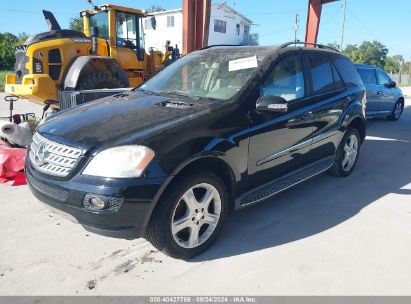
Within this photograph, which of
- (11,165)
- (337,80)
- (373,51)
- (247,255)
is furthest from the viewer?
(373,51)

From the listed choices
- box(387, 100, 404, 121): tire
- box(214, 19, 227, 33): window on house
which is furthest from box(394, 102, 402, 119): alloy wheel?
box(214, 19, 227, 33): window on house

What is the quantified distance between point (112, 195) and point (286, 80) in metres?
2.26

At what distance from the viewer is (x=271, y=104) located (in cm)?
323

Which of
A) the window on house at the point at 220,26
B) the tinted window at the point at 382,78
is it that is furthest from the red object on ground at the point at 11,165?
the window on house at the point at 220,26

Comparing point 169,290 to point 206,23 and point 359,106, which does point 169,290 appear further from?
point 206,23

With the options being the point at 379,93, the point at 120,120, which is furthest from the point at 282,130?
the point at 379,93

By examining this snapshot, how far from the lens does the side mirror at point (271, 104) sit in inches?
127

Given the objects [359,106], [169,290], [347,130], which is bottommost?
[169,290]

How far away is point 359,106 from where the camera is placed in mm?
5094

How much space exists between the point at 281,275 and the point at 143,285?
1.06m

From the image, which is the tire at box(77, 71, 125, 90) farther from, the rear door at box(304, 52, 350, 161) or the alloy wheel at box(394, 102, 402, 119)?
the alloy wheel at box(394, 102, 402, 119)

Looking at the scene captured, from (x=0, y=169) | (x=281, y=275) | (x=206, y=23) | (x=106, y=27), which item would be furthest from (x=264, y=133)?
(x=106, y=27)

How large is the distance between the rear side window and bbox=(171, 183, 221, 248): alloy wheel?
2.89 metres

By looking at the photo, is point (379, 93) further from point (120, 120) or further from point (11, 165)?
point (11, 165)
